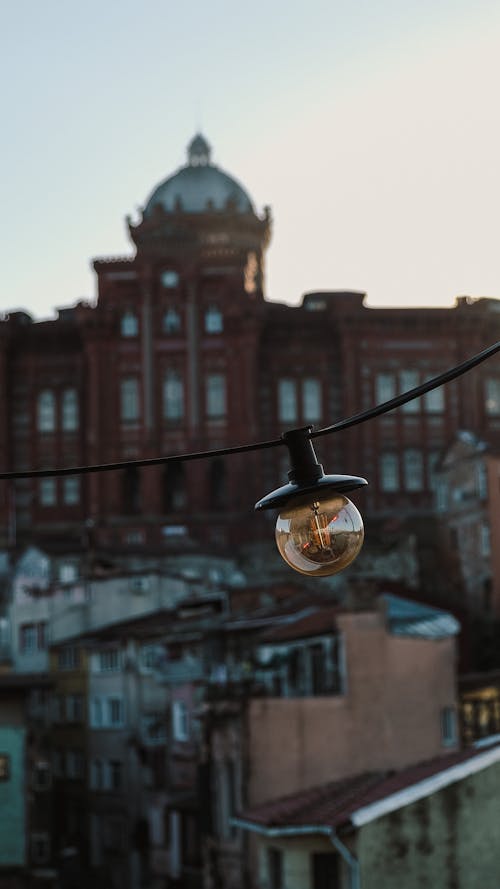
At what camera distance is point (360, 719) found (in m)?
41.1

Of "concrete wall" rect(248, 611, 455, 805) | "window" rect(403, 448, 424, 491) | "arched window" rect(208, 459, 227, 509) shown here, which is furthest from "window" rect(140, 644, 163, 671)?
"window" rect(403, 448, 424, 491)

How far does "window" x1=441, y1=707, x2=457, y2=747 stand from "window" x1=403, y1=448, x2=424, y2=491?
58.2 meters

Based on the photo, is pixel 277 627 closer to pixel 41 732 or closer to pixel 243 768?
pixel 243 768

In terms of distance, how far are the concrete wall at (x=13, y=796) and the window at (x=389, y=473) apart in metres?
44.4

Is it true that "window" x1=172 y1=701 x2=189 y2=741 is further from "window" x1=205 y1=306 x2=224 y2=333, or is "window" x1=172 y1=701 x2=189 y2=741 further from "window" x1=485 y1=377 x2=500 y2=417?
"window" x1=485 y1=377 x2=500 y2=417

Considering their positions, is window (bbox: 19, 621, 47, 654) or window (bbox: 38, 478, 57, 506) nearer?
window (bbox: 19, 621, 47, 654)

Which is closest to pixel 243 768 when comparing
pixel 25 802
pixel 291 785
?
pixel 291 785

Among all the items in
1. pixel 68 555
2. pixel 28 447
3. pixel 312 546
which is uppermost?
pixel 28 447

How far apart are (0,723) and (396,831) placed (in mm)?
34845

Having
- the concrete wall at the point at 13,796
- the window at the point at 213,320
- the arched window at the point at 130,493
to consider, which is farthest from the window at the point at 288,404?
the concrete wall at the point at 13,796

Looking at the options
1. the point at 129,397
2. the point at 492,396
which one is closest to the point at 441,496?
the point at 492,396

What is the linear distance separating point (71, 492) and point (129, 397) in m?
6.58

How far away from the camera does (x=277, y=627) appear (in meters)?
50.9

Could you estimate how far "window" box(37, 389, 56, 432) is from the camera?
103562 mm
